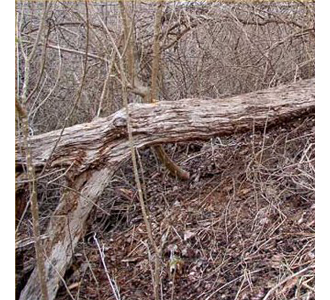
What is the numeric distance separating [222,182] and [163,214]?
0.52 m

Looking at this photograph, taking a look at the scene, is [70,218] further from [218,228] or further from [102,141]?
[218,228]

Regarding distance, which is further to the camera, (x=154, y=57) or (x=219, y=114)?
(x=154, y=57)

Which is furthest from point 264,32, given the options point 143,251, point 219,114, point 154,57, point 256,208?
point 143,251

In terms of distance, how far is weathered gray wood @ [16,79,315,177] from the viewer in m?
3.38

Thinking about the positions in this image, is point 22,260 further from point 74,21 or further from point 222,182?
point 74,21

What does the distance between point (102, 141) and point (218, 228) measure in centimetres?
98

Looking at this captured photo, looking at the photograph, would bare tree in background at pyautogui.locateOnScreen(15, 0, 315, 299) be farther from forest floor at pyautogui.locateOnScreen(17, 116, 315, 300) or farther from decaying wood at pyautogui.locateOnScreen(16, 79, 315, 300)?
decaying wood at pyautogui.locateOnScreen(16, 79, 315, 300)

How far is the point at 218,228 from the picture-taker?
344 centimetres

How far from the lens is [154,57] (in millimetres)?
4219

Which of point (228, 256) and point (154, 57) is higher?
point (154, 57)

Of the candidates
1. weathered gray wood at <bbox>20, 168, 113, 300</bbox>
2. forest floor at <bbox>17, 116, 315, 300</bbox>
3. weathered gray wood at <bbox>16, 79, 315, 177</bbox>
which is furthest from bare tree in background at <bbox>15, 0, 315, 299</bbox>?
weathered gray wood at <bbox>20, 168, 113, 300</bbox>

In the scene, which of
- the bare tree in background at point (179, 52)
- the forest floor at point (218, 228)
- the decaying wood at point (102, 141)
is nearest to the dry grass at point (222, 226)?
the forest floor at point (218, 228)

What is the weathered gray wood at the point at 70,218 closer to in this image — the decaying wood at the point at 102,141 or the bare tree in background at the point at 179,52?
the decaying wood at the point at 102,141

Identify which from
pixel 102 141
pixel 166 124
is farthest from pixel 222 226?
pixel 102 141
